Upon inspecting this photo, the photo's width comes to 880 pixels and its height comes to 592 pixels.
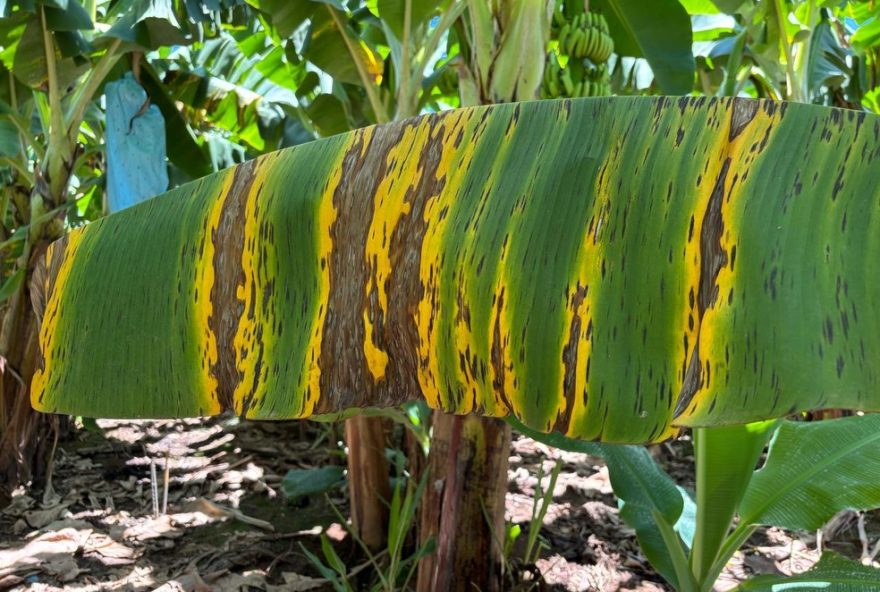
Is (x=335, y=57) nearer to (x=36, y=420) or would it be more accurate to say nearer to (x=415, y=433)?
(x=415, y=433)

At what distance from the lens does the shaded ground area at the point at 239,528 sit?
6.46ft

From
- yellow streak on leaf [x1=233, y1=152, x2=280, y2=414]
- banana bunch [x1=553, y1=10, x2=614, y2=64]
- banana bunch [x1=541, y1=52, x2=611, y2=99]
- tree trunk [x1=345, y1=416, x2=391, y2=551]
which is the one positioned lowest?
tree trunk [x1=345, y1=416, x2=391, y2=551]

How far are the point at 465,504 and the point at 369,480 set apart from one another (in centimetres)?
59

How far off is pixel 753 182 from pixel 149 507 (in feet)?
8.17

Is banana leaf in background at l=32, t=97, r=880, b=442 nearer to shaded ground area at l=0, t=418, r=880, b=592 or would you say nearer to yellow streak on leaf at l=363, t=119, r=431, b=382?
yellow streak on leaf at l=363, t=119, r=431, b=382

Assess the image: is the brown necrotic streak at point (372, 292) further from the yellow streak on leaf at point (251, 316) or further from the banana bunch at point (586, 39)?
the banana bunch at point (586, 39)

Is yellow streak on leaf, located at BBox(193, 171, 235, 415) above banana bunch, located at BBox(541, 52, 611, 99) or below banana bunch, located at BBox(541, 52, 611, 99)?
below

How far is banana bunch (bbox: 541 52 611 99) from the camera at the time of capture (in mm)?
1891

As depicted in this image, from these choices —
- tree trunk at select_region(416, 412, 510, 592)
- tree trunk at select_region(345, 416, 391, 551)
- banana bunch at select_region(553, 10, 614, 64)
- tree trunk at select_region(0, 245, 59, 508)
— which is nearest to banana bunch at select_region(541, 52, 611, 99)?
banana bunch at select_region(553, 10, 614, 64)

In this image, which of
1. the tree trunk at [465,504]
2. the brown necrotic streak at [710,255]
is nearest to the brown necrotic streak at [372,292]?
the brown necrotic streak at [710,255]

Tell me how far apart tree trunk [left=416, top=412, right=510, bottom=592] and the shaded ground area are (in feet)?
0.80

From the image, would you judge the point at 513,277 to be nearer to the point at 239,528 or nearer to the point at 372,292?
the point at 372,292

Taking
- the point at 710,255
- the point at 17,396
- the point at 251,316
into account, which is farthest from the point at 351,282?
the point at 17,396

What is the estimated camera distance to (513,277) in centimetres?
71
